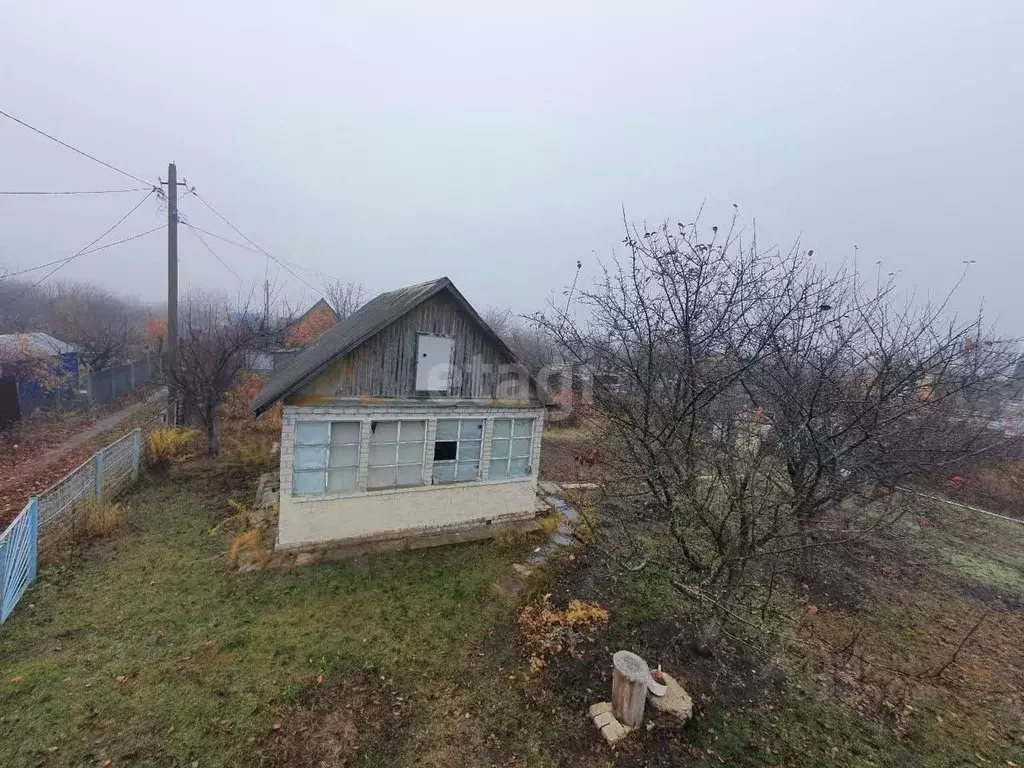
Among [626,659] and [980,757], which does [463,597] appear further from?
[980,757]

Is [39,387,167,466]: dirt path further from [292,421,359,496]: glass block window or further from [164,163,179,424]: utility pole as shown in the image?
[292,421,359,496]: glass block window

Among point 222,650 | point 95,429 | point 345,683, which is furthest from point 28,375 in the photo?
point 345,683

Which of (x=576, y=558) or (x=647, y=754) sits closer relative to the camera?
(x=647, y=754)

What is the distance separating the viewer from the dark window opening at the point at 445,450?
8.56m

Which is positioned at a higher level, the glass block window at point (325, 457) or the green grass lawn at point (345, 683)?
the glass block window at point (325, 457)

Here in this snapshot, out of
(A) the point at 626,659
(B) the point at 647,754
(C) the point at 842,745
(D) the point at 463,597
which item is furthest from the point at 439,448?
(C) the point at 842,745

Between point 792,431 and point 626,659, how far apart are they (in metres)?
4.13

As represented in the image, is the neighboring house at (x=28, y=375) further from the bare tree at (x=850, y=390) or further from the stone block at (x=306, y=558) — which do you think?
the bare tree at (x=850, y=390)

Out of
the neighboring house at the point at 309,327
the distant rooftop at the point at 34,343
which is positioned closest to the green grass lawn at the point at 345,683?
the distant rooftop at the point at 34,343

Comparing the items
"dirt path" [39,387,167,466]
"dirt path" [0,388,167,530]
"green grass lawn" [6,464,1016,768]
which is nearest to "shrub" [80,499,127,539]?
"green grass lawn" [6,464,1016,768]

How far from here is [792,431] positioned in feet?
20.5

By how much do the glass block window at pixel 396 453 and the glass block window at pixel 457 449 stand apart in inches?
14.9

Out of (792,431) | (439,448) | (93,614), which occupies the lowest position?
(93,614)

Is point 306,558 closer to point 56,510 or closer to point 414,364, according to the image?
point 414,364
